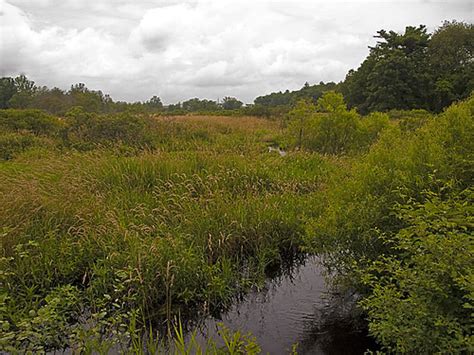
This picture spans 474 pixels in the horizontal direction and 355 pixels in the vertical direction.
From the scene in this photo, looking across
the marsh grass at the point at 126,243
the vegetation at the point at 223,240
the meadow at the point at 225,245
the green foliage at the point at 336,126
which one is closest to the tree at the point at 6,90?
the green foliage at the point at 336,126

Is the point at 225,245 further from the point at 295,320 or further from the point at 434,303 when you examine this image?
the point at 434,303

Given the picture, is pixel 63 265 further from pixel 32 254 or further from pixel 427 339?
pixel 427 339

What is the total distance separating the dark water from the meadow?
0.87ft

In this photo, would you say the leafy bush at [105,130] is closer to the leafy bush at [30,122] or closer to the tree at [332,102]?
the leafy bush at [30,122]

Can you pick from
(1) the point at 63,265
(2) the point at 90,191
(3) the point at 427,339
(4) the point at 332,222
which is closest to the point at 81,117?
(2) the point at 90,191

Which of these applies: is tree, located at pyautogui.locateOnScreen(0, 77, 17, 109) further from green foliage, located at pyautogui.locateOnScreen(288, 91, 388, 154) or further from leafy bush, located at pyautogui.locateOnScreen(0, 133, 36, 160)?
green foliage, located at pyautogui.locateOnScreen(288, 91, 388, 154)

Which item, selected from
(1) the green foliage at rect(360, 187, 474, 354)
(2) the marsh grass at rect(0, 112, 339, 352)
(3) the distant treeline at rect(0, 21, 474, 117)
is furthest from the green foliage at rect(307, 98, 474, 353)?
(3) the distant treeline at rect(0, 21, 474, 117)

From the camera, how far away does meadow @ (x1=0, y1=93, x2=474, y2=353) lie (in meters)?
3.11

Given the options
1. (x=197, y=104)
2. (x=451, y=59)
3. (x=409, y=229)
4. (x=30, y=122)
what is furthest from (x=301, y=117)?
(x=197, y=104)

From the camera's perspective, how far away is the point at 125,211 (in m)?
6.32

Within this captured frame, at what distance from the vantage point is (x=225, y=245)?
5.71 m

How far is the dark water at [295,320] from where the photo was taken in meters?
4.27

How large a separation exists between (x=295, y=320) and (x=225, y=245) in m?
1.50

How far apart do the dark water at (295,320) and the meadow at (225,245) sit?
264 millimetres
